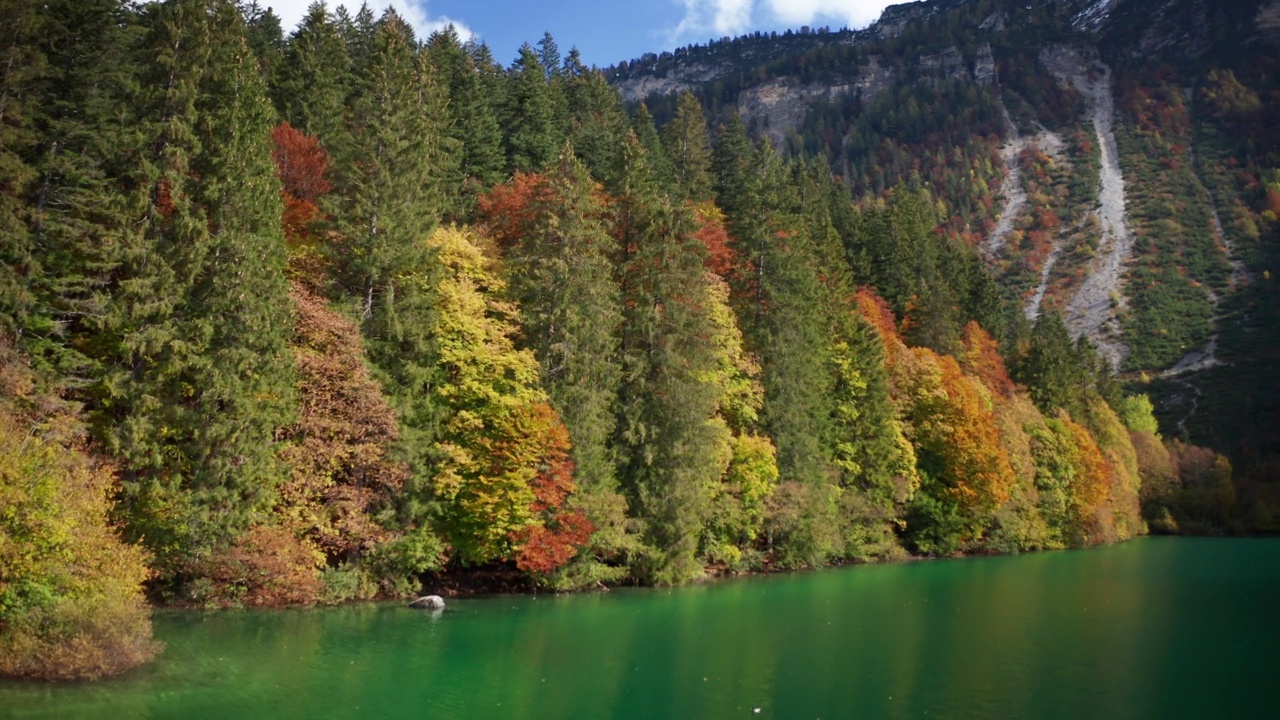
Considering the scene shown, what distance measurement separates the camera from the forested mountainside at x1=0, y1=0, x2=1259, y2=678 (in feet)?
89.3

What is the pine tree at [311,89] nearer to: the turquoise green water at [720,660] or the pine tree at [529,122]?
the pine tree at [529,122]

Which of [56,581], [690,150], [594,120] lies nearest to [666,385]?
[56,581]

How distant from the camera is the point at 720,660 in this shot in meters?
24.4

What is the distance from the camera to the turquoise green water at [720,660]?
62.5 ft

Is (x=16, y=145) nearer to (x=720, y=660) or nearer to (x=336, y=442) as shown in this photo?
(x=336, y=442)

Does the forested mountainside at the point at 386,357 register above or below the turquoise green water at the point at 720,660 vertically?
above

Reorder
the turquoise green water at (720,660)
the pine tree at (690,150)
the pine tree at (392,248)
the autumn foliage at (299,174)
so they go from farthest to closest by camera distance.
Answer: the pine tree at (690,150) → the autumn foliage at (299,174) → the pine tree at (392,248) → the turquoise green water at (720,660)

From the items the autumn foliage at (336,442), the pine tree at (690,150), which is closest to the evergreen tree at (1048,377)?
the pine tree at (690,150)

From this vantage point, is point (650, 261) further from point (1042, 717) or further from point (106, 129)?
point (1042, 717)

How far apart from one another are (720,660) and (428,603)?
13629 millimetres

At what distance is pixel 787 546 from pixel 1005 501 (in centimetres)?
2277

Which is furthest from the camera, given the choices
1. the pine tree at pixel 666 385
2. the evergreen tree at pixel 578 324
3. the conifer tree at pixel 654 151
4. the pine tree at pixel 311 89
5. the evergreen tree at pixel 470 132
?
the conifer tree at pixel 654 151

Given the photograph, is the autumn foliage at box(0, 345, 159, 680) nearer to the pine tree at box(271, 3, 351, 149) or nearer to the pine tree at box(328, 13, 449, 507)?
the pine tree at box(328, 13, 449, 507)

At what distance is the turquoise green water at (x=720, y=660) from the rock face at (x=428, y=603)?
2.27 feet
